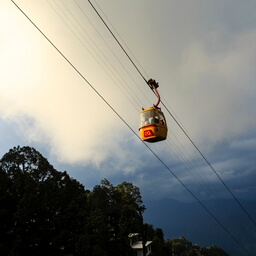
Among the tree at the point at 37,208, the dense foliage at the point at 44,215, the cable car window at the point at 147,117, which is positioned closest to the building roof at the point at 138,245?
the dense foliage at the point at 44,215

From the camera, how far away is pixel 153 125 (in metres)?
19.5

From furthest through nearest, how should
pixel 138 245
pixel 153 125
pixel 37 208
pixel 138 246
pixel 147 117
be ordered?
1. pixel 138 245
2. pixel 138 246
3. pixel 37 208
4. pixel 147 117
5. pixel 153 125

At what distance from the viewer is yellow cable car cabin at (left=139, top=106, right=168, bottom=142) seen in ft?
64.0

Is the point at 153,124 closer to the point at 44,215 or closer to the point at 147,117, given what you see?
the point at 147,117

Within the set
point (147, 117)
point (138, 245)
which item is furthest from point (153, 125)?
point (138, 245)

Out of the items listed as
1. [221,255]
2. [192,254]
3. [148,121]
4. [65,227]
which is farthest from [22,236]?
[221,255]

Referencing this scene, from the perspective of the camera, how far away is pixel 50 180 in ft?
133

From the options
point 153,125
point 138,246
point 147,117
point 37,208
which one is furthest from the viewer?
point 138,246

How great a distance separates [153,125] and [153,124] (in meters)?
0.07

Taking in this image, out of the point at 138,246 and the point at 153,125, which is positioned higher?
the point at 153,125

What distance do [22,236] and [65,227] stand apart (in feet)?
18.4

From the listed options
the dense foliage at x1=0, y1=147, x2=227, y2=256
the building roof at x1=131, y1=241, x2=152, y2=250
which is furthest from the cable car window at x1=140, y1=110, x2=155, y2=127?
the building roof at x1=131, y1=241, x2=152, y2=250

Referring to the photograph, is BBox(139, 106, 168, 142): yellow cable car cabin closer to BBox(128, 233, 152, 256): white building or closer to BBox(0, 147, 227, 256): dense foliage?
BBox(0, 147, 227, 256): dense foliage

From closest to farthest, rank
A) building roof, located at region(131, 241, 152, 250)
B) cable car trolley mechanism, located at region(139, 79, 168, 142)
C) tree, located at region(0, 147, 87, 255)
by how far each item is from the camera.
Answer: cable car trolley mechanism, located at region(139, 79, 168, 142), tree, located at region(0, 147, 87, 255), building roof, located at region(131, 241, 152, 250)
